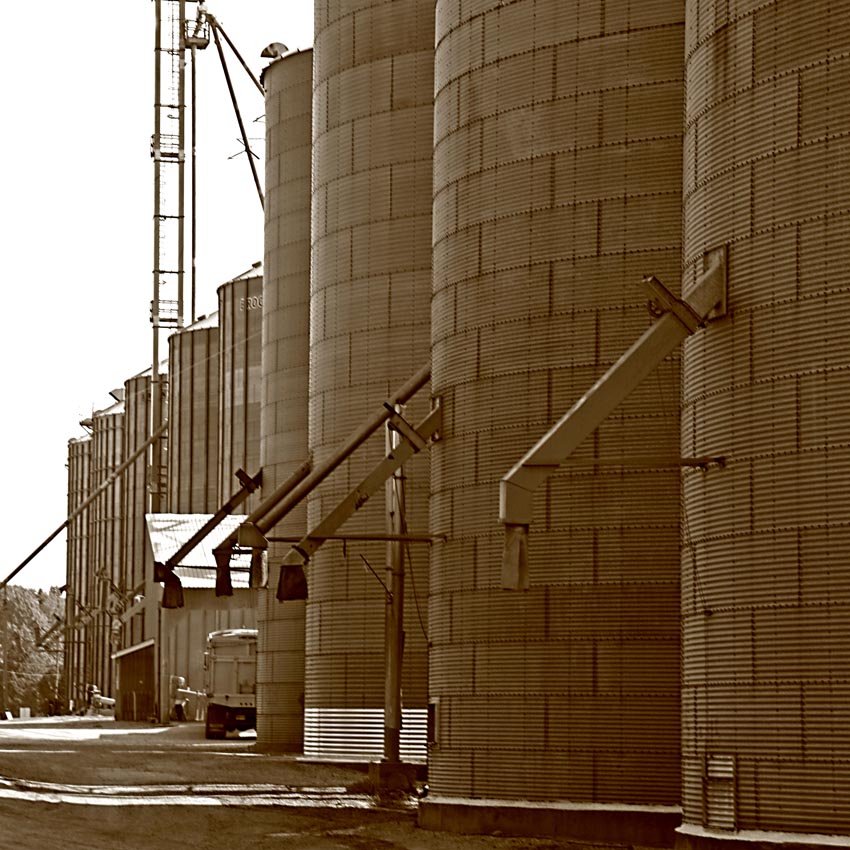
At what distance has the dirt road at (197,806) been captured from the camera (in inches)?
1022

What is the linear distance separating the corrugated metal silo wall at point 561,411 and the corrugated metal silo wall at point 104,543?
68848mm

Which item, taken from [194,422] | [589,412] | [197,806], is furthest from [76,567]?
[589,412]

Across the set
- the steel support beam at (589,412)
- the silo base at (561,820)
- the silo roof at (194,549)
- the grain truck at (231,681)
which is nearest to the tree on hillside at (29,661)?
the silo roof at (194,549)

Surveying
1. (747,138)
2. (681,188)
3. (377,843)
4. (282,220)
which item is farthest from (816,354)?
(282,220)

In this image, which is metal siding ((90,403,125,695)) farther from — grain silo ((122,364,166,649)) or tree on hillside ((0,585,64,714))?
tree on hillside ((0,585,64,714))

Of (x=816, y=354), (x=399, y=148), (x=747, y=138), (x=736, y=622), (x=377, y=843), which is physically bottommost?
(x=377, y=843)

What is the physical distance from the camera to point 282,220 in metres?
51.6

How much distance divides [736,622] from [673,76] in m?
8.72

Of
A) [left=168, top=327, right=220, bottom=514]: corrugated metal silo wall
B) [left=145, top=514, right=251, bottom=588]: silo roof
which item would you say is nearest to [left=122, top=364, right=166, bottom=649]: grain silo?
[left=168, top=327, right=220, bottom=514]: corrugated metal silo wall

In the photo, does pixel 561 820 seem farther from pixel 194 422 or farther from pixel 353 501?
pixel 194 422

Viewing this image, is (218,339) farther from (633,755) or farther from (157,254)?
(633,755)

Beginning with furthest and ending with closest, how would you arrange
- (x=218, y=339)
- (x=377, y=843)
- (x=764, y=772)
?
(x=218, y=339)
(x=377, y=843)
(x=764, y=772)

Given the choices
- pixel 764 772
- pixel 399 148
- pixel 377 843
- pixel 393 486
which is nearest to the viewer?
pixel 764 772

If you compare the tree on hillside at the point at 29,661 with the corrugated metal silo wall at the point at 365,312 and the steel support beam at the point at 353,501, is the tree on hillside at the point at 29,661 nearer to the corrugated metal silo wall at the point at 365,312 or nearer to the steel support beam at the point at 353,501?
the corrugated metal silo wall at the point at 365,312
